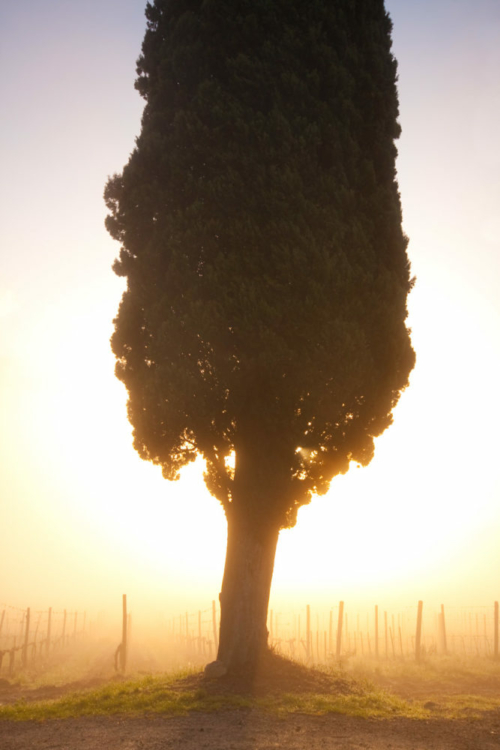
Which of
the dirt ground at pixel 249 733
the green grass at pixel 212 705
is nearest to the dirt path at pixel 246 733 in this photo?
the dirt ground at pixel 249 733

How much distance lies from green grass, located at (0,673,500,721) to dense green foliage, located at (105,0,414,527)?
13.5 ft

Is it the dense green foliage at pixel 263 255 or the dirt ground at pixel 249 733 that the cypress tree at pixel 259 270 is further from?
the dirt ground at pixel 249 733

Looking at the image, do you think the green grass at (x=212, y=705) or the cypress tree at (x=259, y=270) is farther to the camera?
the cypress tree at (x=259, y=270)

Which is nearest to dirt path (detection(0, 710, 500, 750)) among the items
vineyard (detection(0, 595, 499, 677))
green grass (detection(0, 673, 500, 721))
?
green grass (detection(0, 673, 500, 721))

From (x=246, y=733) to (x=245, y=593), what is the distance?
16.5ft

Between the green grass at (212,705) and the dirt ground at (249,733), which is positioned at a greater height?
the dirt ground at (249,733)

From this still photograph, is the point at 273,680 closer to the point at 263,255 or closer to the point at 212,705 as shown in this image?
the point at 212,705

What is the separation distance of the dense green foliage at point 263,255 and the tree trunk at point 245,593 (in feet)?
2.18

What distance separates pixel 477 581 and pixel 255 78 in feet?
702

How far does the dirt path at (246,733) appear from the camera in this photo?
26.9 ft

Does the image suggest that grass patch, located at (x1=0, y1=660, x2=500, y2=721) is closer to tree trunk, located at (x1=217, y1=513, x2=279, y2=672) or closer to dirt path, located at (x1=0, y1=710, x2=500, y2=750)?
dirt path, located at (x1=0, y1=710, x2=500, y2=750)

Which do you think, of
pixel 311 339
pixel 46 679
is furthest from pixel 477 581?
pixel 311 339

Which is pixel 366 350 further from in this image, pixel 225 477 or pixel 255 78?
pixel 255 78

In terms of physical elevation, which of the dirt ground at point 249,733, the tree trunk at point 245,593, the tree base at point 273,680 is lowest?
the tree base at point 273,680
